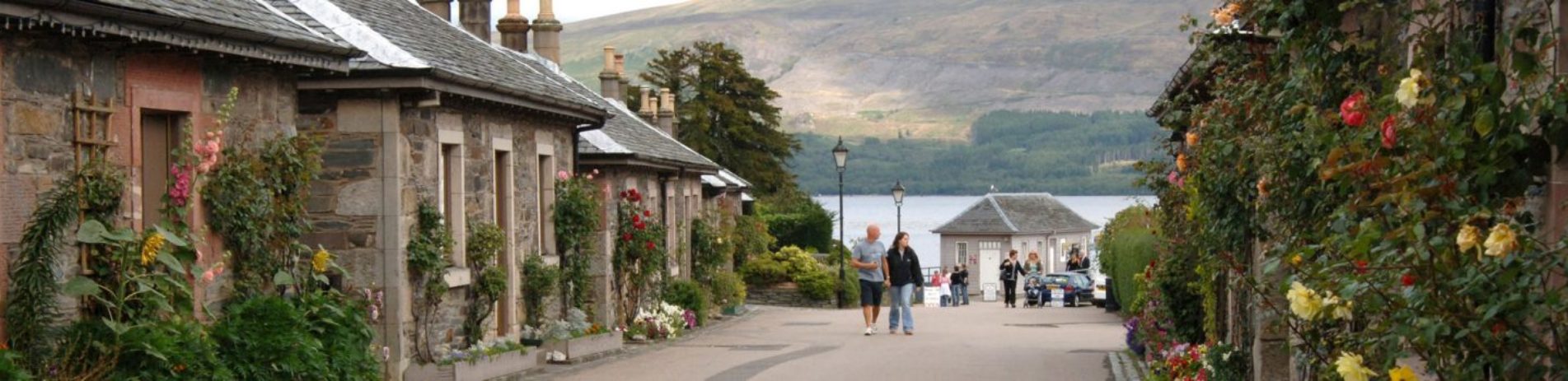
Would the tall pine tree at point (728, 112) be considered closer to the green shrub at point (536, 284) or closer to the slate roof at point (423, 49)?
the slate roof at point (423, 49)

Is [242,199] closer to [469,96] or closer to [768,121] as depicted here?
[469,96]

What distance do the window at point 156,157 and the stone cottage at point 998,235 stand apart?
63504 mm

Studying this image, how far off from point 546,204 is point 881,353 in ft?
13.5

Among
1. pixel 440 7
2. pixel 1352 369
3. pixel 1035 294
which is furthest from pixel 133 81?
pixel 1035 294

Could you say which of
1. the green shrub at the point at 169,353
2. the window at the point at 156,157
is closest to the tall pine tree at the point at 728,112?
the window at the point at 156,157

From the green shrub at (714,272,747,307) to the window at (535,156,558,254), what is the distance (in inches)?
549

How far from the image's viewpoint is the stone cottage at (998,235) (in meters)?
78.4

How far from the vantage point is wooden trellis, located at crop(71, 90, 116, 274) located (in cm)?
1091

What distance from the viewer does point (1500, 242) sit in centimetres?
575

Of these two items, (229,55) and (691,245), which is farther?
(691,245)

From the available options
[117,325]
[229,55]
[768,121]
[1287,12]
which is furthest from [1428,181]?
[768,121]

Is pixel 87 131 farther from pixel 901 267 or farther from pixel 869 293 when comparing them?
pixel 869 293

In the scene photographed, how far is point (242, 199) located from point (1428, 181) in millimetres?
8562

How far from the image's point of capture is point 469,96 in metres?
17.5
